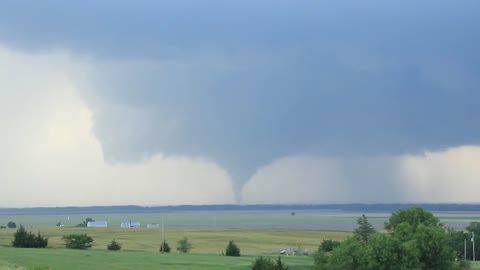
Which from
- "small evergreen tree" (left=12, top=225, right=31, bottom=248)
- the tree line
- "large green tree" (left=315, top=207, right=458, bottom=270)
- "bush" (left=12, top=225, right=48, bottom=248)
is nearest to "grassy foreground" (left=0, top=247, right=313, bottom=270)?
the tree line

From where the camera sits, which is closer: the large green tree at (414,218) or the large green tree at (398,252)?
the large green tree at (398,252)

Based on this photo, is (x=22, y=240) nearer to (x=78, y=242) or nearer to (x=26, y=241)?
(x=26, y=241)

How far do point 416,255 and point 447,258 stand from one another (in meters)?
4.98

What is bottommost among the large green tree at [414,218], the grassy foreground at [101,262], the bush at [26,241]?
the grassy foreground at [101,262]

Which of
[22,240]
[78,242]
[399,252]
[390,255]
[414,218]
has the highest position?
[414,218]

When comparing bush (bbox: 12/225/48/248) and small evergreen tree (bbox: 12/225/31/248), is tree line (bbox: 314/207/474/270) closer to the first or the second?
bush (bbox: 12/225/48/248)

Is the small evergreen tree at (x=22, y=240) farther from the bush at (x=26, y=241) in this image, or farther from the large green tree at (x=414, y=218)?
the large green tree at (x=414, y=218)

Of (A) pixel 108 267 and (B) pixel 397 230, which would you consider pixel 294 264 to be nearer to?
(B) pixel 397 230

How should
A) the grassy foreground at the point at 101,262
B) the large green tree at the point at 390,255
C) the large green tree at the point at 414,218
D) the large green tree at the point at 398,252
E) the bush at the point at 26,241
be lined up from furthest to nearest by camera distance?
the bush at the point at 26,241 < the large green tree at the point at 414,218 < the large green tree at the point at 398,252 < the large green tree at the point at 390,255 < the grassy foreground at the point at 101,262

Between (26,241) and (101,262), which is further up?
(26,241)

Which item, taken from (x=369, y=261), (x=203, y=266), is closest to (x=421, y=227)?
(x=369, y=261)

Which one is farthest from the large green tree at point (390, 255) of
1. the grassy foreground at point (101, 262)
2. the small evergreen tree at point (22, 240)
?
the small evergreen tree at point (22, 240)

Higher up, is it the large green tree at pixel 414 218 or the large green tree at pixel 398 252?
the large green tree at pixel 414 218

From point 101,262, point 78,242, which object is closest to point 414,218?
point 101,262
